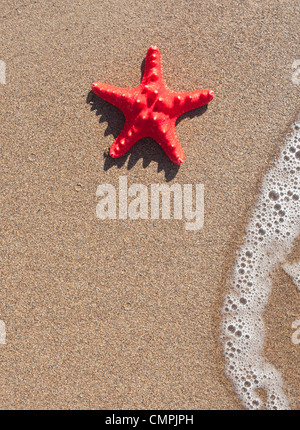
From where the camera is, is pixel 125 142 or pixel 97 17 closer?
pixel 125 142

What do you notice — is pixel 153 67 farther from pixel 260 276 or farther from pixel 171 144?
pixel 260 276

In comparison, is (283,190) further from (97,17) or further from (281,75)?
(97,17)

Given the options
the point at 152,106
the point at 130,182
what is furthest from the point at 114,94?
the point at 130,182

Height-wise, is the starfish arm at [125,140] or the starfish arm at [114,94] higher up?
the starfish arm at [114,94]

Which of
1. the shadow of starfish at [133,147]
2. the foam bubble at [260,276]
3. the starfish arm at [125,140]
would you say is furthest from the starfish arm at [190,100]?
the foam bubble at [260,276]

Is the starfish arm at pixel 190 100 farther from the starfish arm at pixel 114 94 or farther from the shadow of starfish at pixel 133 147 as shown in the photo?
the starfish arm at pixel 114 94
